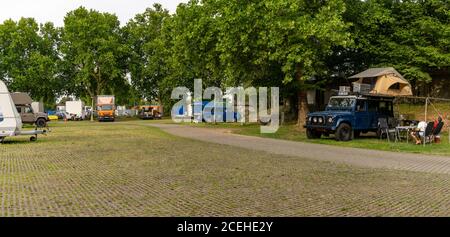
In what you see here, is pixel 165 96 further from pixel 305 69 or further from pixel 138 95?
pixel 305 69

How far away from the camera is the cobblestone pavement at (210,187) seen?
268 inches

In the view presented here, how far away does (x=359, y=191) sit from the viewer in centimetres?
840

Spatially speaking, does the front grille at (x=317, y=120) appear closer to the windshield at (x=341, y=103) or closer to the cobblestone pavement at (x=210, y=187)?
the windshield at (x=341, y=103)

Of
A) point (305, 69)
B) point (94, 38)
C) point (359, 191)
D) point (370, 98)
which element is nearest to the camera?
point (359, 191)

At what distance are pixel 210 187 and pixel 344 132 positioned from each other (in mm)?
13198

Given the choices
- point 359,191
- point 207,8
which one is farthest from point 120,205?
point 207,8

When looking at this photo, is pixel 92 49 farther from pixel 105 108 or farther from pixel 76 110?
pixel 76 110

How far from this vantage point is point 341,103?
71.3 feet

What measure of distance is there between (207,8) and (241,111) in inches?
727

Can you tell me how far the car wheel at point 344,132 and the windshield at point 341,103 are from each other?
3.88ft

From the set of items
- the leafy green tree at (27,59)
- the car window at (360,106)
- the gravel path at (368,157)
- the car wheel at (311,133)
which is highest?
the leafy green tree at (27,59)

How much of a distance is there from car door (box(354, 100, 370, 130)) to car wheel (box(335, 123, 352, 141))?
23.3 inches

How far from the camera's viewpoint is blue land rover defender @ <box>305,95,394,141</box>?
2042cm

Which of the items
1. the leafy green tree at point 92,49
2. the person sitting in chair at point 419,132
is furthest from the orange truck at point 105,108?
the person sitting in chair at point 419,132
